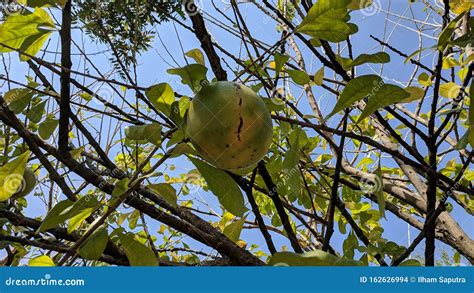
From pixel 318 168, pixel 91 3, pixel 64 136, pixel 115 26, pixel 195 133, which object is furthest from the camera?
pixel 318 168

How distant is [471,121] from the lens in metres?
0.85

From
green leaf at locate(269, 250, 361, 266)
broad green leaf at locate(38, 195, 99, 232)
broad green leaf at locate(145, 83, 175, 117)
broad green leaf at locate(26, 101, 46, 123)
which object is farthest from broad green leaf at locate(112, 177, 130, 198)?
broad green leaf at locate(26, 101, 46, 123)

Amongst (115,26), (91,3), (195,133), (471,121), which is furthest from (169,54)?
(471,121)

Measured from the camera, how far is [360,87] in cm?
89

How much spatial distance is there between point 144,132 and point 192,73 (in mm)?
156

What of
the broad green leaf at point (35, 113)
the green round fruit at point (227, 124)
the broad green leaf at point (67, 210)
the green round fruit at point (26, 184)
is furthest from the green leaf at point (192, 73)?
the green round fruit at point (26, 184)

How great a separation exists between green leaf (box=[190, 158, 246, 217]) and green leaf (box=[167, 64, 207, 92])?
0.50 feet

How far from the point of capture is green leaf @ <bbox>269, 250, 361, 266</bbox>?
1.85 ft

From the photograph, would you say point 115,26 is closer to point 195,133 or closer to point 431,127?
point 195,133

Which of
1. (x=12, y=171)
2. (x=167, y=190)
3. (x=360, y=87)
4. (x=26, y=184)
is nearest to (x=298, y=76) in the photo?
(x=360, y=87)

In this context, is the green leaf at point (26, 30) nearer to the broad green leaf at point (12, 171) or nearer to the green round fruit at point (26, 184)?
the broad green leaf at point (12, 171)

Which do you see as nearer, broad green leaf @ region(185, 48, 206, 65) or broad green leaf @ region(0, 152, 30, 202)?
broad green leaf @ region(0, 152, 30, 202)

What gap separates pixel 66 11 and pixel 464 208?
5.36 feet

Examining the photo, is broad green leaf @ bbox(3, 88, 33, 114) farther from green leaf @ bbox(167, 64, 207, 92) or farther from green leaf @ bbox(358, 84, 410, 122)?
green leaf @ bbox(358, 84, 410, 122)
